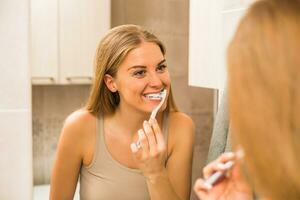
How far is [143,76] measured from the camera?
92 centimetres

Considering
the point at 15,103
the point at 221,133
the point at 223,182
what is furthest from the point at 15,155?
the point at 223,182

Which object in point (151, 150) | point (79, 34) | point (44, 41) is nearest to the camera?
point (151, 150)

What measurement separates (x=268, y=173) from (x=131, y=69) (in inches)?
22.8

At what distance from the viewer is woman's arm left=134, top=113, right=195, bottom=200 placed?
834 millimetres

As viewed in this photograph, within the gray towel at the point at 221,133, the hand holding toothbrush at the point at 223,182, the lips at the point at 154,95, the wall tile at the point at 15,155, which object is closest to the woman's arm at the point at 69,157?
the wall tile at the point at 15,155

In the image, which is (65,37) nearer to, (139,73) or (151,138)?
(139,73)

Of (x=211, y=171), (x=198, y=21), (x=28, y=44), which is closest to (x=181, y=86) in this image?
(x=198, y=21)

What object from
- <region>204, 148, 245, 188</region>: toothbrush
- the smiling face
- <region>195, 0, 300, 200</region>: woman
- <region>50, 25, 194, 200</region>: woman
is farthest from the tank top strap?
<region>195, 0, 300, 200</region>: woman

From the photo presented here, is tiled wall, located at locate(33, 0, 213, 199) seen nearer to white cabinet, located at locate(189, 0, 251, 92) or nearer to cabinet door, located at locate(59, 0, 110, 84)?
cabinet door, located at locate(59, 0, 110, 84)

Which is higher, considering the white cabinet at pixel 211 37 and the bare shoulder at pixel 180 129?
the white cabinet at pixel 211 37

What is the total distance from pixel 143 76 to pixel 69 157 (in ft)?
0.98

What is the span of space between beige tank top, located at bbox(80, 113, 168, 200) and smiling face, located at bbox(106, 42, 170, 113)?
160 mm

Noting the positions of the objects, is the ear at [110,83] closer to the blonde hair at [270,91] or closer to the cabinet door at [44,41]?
the cabinet door at [44,41]

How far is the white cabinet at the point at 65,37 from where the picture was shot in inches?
45.7
